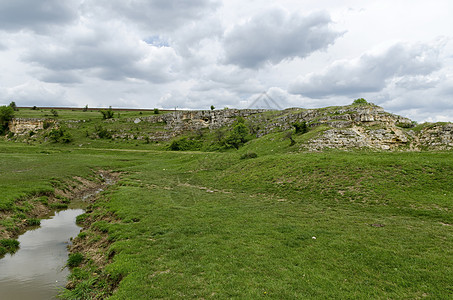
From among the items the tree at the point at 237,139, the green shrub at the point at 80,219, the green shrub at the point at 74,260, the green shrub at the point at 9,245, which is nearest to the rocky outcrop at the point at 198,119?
the tree at the point at 237,139

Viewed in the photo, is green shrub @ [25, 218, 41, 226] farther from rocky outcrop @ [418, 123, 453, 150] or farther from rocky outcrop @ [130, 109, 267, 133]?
rocky outcrop @ [130, 109, 267, 133]

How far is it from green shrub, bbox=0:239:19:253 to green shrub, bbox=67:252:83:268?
4.65m

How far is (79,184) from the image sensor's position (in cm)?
3528

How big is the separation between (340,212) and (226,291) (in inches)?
559

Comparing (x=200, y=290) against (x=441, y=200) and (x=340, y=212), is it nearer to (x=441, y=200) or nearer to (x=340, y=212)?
(x=340, y=212)

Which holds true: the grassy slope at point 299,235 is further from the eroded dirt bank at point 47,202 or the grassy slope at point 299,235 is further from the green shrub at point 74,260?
the eroded dirt bank at point 47,202

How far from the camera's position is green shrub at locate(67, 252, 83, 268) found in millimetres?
13615

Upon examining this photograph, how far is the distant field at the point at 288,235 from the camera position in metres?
9.59

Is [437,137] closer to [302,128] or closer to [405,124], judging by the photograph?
[405,124]

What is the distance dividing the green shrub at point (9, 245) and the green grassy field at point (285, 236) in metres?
3.75

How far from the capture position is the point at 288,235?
47.6 ft

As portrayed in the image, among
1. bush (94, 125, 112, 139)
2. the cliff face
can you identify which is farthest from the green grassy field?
bush (94, 125, 112, 139)

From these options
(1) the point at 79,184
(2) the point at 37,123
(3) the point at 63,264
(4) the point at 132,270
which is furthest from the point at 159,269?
(2) the point at 37,123

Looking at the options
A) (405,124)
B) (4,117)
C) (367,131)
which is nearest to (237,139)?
(367,131)
